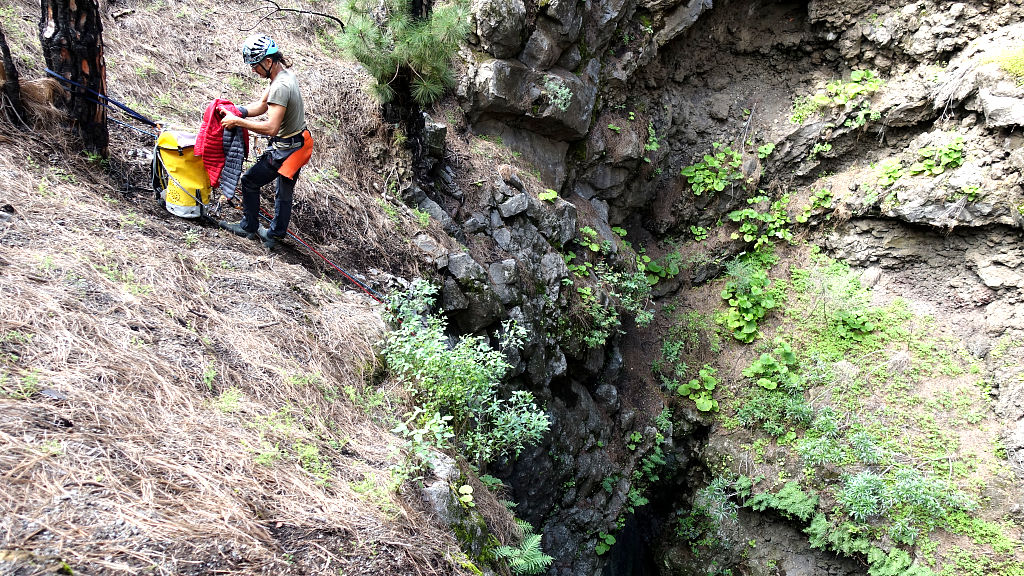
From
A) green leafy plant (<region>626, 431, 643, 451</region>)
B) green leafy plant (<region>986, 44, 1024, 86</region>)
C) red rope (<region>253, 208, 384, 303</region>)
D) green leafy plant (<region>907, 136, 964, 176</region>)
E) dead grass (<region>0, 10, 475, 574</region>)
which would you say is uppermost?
green leafy plant (<region>986, 44, 1024, 86</region>)

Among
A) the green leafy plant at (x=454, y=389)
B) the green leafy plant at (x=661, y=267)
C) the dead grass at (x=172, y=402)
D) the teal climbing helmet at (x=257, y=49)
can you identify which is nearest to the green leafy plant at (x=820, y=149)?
the green leafy plant at (x=661, y=267)

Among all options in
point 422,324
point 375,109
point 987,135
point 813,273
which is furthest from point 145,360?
point 987,135

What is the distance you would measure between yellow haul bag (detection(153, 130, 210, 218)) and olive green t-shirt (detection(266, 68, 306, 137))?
68cm

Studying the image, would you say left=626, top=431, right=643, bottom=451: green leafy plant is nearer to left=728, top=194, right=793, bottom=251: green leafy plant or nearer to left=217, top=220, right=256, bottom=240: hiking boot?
left=728, top=194, right=793, bottom=251: green leafy plant

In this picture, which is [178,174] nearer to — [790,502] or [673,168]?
[790,502]

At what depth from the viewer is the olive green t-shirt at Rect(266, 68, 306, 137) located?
362 centimetres

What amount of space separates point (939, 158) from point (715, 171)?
293 cm

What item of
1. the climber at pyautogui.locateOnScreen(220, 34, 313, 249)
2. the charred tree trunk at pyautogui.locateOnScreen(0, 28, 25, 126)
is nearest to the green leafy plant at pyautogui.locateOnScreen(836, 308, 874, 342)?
the climber at pyautogui.locateOnScreen(220, 34, 313, 249)

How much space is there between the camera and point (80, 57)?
374 centimetres

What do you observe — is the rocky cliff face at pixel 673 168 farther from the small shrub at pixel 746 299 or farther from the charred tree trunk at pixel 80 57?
the charred tree trunk at pixel 80 57

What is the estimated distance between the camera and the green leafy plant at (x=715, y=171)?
8.51 meters

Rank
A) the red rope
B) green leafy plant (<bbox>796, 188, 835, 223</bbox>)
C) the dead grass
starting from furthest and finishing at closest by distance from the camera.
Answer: green leafy plant (<bbox>796, 188, 835, 223</bbox>)
the red rope
the dead grass

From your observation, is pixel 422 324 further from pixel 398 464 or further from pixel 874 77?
pixel 874 77

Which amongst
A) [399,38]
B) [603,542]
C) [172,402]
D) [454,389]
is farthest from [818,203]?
[172,402]
